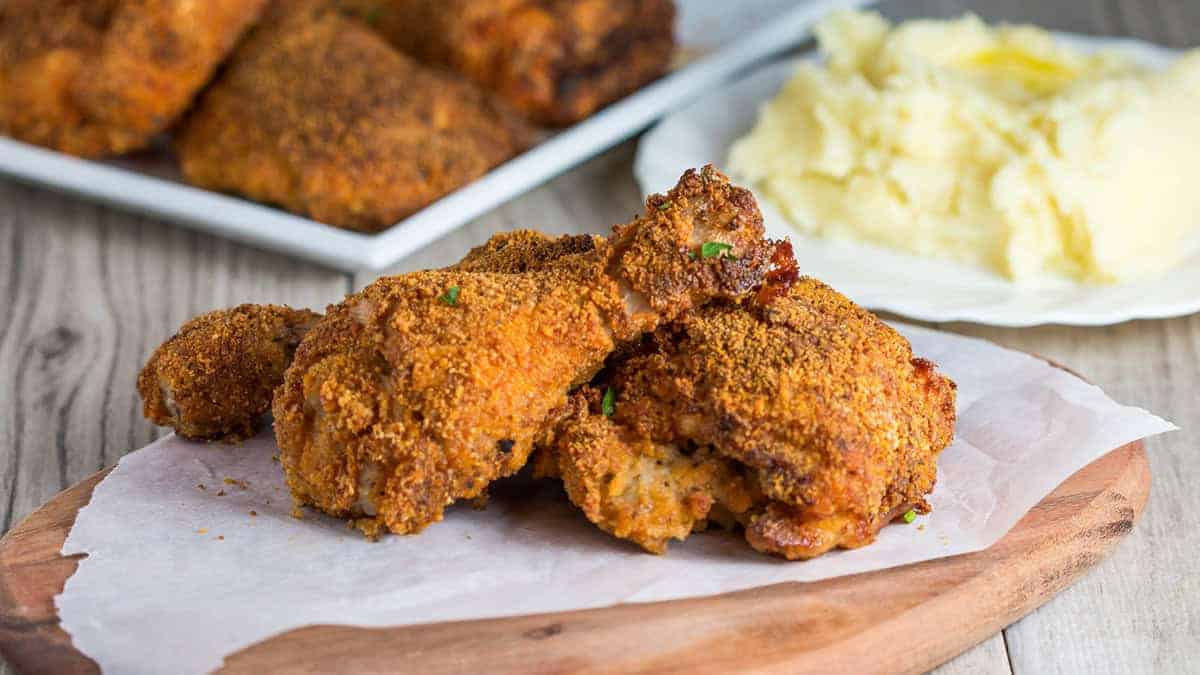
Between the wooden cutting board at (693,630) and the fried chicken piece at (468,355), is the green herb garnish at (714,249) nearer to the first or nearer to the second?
the fried chicken piece at (468,355)

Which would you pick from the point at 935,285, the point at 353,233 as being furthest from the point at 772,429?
the point at 353,233

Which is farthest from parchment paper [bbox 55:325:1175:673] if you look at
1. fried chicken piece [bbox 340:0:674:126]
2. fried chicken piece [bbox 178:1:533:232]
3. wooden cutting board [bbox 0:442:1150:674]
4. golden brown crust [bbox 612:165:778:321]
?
fried chicken piece [bbox 340:0:674:126]

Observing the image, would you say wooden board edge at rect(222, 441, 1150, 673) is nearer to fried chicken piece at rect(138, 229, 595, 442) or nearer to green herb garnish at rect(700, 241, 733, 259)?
green herb garnish at rect(700, 241, 733, 259)

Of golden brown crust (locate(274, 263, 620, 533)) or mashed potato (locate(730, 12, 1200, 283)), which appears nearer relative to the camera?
golden brown crust (locate(274, 263, 620, 533))

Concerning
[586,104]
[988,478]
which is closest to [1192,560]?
[988,478]

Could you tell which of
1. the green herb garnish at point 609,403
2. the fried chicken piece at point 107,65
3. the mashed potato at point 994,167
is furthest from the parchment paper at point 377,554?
the fried chicken piece at point 107,65

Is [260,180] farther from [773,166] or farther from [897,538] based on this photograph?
[897,538]
